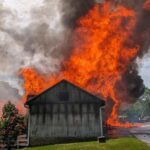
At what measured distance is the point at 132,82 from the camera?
2125 inches

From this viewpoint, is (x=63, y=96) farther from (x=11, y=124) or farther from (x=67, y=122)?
(x=11, y=124)

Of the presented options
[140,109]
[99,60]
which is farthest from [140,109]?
[99,60]

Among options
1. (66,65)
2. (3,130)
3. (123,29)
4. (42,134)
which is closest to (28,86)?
(66,65)

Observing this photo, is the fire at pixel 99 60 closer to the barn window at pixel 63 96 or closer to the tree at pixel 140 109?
the barn window at pixel 63 96

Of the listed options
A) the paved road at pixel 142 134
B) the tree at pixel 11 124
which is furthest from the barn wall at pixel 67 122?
the paved road at pixel 142 134

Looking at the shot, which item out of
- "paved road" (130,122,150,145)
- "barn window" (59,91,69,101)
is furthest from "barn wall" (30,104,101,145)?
"paved road" (130,122,150,145)

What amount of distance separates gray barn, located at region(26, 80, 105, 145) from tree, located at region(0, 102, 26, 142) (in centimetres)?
462

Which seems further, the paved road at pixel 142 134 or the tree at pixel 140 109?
the tree at pixel 140 109

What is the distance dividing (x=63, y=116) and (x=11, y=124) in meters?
7.49

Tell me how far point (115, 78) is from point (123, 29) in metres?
7.75

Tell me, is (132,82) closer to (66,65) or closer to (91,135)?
(66,65)

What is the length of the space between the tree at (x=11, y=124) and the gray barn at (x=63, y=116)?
15.2ft

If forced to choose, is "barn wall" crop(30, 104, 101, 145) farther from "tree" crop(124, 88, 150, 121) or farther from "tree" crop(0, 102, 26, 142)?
"tree" crop(124, 88, 150, 121)

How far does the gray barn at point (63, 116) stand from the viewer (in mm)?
32281
